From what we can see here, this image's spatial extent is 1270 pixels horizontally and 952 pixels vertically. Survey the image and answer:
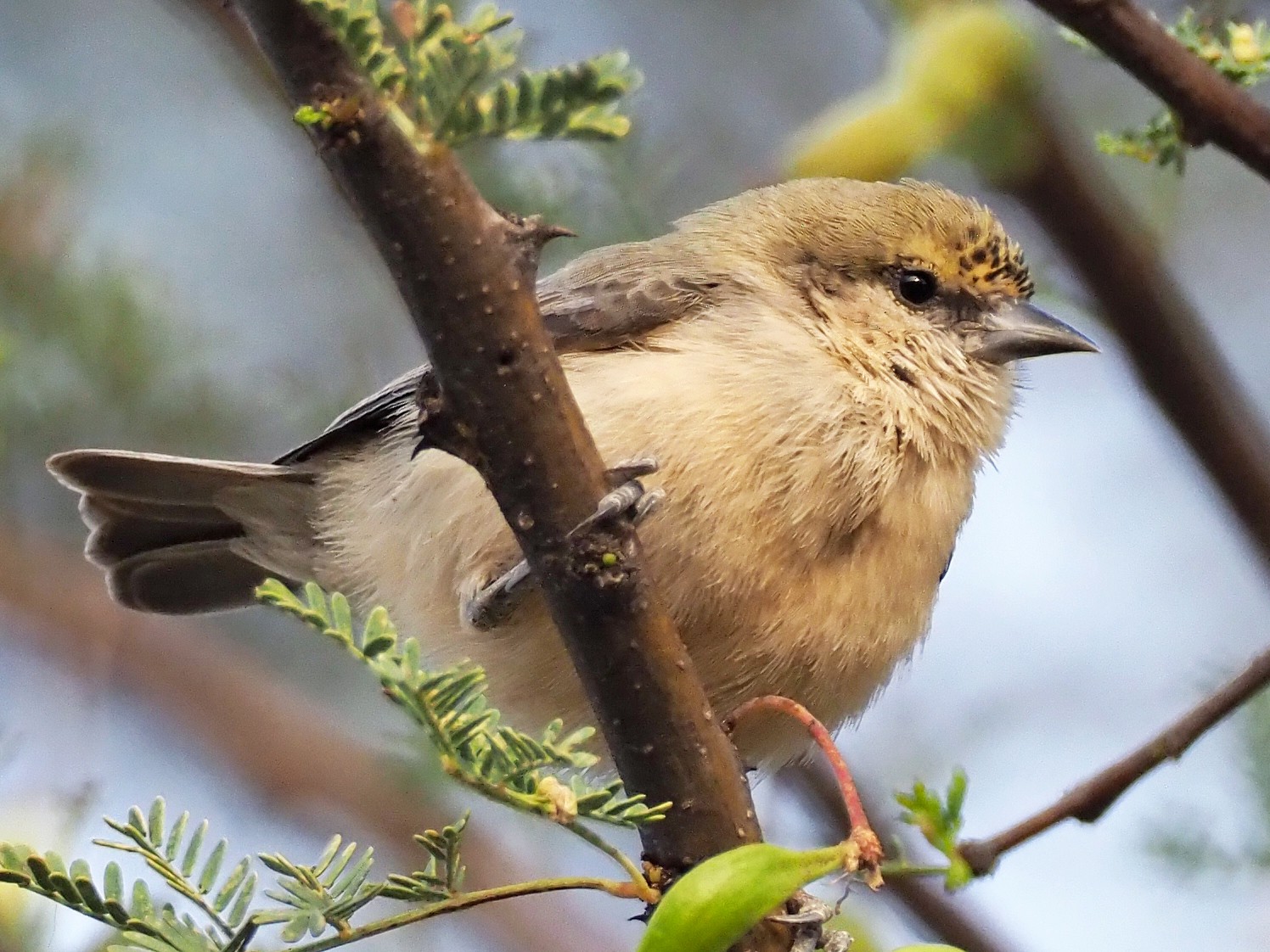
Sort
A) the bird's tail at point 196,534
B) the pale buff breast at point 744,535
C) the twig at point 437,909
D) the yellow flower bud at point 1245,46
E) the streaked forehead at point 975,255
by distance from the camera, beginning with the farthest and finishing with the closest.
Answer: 1. the bird's tail at point 196,534
2. the streaked forehead at point 975,255
3. the pale buff breast at point 744,535
4. the yellow flower bud at point 1245,46
5. the twig at point 437,909

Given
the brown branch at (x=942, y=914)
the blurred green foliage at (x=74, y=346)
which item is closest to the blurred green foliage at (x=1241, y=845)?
the brown branch at (x=942, y=914)

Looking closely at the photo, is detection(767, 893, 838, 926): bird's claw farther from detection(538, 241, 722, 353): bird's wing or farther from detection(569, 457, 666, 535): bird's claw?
detection(538, 241, 722, 353): bird's wing

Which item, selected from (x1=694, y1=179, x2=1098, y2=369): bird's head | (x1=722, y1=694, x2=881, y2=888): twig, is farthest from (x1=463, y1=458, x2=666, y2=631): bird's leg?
(x1=694, y1=179, x2=1098, y2=369): bird's head

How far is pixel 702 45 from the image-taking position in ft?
22.5

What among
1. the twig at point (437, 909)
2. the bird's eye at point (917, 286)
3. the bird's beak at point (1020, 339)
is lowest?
the twig at point (437, 909)

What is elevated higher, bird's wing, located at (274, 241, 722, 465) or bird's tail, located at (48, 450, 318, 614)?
bird's wing, located at (274, 241, 722, 465)

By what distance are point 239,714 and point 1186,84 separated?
376 cm

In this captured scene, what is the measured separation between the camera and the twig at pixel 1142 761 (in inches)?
93.5

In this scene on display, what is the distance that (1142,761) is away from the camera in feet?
7.99

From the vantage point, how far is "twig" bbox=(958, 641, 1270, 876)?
2.37m

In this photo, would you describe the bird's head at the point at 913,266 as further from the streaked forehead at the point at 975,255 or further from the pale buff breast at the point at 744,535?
the pale buff breast at the point at 744,535

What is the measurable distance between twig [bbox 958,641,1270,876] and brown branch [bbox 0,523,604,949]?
2.30 m

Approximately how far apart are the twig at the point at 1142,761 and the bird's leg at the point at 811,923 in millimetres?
298

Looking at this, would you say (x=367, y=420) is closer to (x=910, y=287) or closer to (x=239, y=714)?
(x=910, y=287)
